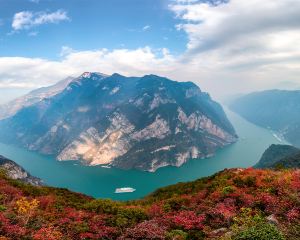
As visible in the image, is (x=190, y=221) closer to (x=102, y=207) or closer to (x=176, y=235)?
(x=176, y=235)

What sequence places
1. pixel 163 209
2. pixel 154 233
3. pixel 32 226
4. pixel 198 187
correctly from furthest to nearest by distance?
pixel 198 187 → pixel 163 209 → pixel 32 226 → pixel 154 233

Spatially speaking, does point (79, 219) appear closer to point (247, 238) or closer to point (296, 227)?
point (247, 238)

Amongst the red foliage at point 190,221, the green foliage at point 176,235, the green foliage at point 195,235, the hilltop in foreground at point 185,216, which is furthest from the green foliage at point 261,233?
the red foliage at point 190,221

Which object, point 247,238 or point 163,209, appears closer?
point 247,238

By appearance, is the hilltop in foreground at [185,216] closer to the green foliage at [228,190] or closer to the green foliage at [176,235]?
the green foliage at [176,235]

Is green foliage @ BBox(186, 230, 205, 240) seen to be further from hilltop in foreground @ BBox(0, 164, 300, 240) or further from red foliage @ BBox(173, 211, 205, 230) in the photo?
red foliage @ BBox(173, 211, 205, 230)

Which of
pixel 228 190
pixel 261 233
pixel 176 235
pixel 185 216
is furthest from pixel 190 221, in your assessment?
pixel 261 233

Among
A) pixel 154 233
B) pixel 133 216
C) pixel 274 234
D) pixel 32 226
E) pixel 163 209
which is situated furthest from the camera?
pixel 163 209

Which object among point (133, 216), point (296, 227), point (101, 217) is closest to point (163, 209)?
point (133, 216)
